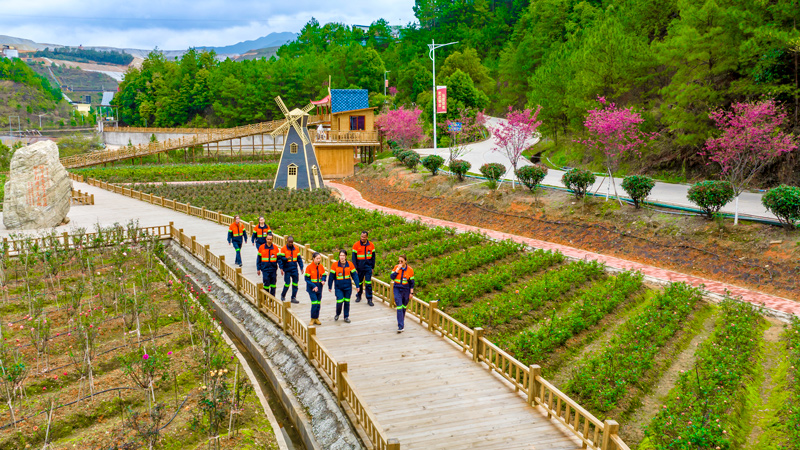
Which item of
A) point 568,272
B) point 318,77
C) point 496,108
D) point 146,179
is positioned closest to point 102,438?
point 568,272

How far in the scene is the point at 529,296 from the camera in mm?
14469

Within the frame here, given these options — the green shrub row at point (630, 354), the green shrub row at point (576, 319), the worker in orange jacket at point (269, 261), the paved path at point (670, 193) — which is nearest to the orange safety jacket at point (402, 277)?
the green shrub row at point (576, 319)

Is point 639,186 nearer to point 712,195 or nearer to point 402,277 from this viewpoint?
point 712,195

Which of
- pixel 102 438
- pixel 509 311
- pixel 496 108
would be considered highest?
pixel 496 108

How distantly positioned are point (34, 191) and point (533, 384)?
25696 millimetres

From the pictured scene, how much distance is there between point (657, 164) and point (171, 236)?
25547 mm

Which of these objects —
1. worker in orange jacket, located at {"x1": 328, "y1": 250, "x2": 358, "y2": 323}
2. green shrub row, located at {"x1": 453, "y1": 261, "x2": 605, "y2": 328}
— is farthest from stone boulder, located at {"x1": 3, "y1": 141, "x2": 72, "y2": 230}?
green shrub row, located at {"x1": 453, "y1": 261, "x2": 605, "y2": 328}

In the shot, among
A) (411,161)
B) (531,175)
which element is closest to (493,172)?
(531,175)

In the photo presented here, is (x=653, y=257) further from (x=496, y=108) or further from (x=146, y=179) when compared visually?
(x=496, y=108)

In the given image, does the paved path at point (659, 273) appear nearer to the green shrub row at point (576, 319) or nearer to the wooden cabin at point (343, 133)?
the green shrub row at point (576, 319)

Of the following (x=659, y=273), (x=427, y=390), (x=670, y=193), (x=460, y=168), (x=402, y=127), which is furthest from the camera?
(x=402, y=127)

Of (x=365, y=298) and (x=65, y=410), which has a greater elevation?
(x=365, y=298)

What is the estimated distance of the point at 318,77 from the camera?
6662 centimetres

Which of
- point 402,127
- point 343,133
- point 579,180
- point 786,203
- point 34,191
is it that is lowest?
point 786,203
